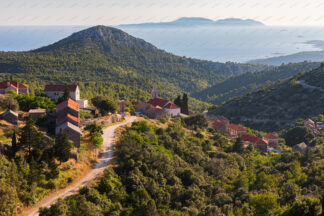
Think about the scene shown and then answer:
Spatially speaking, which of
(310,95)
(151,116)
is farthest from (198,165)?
(310,95)

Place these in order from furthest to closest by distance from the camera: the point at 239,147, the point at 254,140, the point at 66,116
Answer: the point at 254,140
the point at 239,147
the point at 66,116

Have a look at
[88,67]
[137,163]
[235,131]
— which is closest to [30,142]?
[137,163]

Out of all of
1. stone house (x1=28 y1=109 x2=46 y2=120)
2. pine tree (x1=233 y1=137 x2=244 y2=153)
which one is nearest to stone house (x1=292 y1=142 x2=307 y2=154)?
pine tree (x1=233 y1=137 x2=244 y2=153)

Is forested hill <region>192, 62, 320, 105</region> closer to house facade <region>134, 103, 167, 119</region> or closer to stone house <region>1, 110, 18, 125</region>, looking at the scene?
house facade <region>134, 103, 167, 119</region>

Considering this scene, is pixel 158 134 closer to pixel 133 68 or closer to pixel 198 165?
Result: pixel 198 165

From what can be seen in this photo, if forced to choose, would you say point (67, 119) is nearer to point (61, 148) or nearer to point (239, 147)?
point (61, 148)
